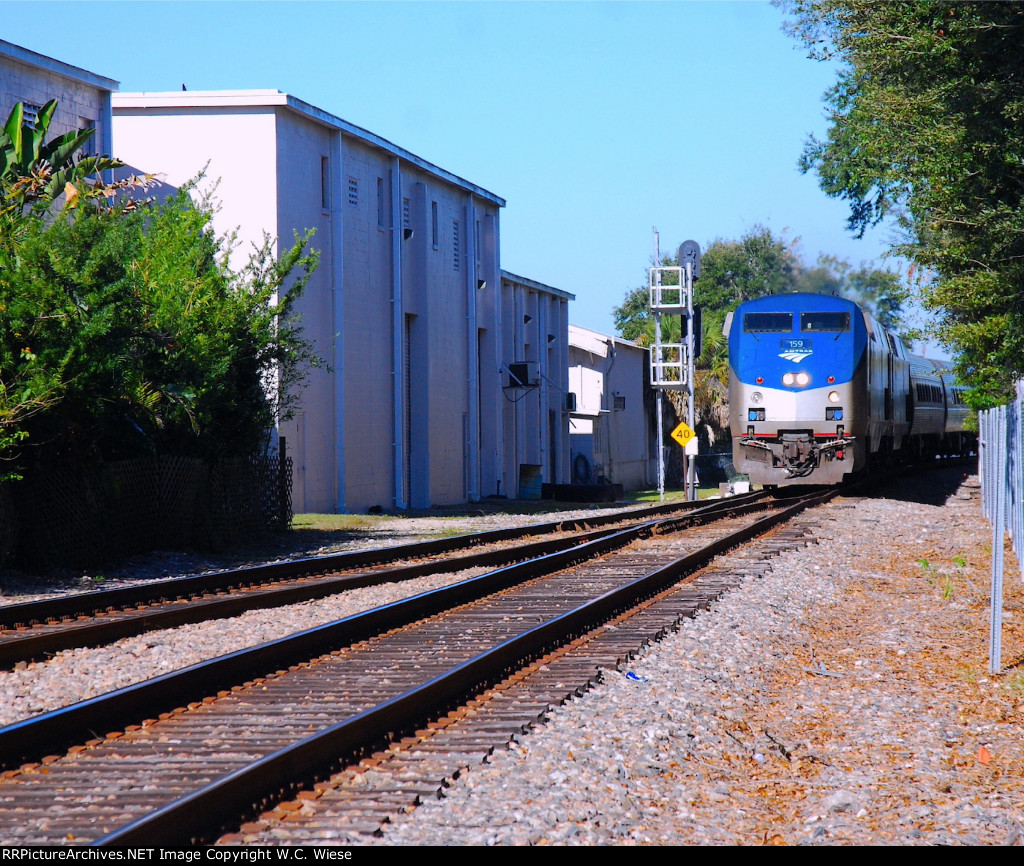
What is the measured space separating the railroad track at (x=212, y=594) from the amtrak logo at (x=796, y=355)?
25.0ft

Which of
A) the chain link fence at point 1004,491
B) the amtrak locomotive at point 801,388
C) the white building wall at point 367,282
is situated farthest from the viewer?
the white building wall at point 367,282

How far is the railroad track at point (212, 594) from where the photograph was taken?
29.0 feet

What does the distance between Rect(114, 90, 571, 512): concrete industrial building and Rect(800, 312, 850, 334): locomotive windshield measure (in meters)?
9.57

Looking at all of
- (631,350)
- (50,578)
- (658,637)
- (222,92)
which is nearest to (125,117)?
(222,92)

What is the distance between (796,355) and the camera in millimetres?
22609

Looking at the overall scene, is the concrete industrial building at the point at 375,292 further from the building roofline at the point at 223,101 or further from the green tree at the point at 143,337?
the green tree at the point at 143,337

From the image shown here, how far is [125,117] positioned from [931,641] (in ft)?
71.4

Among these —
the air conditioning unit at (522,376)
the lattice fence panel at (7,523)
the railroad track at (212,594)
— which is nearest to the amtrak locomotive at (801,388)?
the railroad track at (212,594)

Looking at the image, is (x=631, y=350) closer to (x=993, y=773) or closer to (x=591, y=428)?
(x=591, y=428)

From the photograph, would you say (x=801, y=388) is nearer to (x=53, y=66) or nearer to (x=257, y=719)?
(x=53, y=66)

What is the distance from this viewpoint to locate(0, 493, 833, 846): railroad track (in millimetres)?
4605

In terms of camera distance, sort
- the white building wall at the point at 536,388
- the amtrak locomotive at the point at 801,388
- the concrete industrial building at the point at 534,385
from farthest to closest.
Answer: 1. the white building wall at the point at 536,388
2. the concrete industrial building at the point at 534,385
3. the amtrak locomotive at the point at 801,388

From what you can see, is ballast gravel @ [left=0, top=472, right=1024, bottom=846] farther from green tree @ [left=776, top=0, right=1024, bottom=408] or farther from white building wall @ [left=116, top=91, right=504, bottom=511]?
white building wall @ [left=116, top=91, right=504, bottom=511]

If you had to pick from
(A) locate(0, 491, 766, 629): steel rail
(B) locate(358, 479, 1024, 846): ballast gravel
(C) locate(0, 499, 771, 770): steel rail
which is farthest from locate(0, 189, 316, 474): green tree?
(B) locate(358, 479, 1024, 846): ballast gravel
